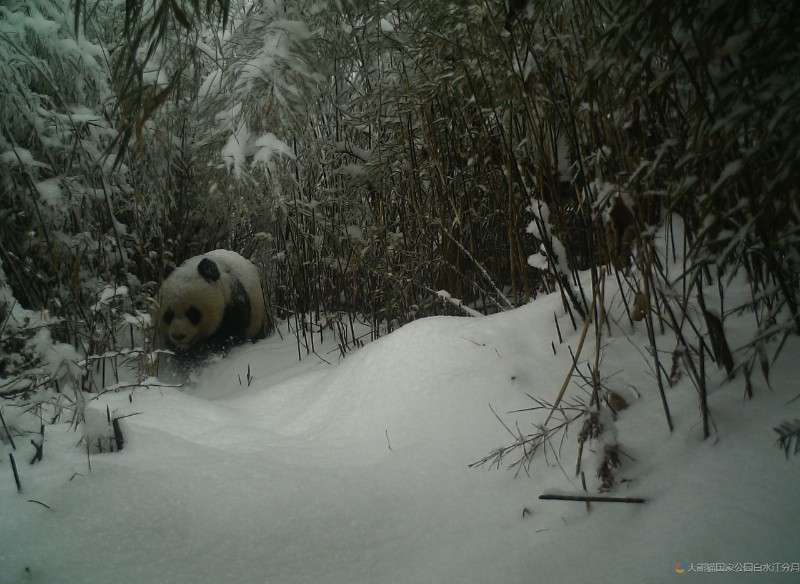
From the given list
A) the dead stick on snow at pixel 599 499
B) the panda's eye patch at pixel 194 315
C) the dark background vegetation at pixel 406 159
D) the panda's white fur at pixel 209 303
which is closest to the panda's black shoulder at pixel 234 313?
the panda's white fur at pixel 209 303

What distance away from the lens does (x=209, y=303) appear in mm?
3682

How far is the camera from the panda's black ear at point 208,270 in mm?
3537

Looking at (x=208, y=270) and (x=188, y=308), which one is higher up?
(x=208, y=270)

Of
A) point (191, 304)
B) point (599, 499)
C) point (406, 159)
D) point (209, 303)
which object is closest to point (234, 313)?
point (209, 303)

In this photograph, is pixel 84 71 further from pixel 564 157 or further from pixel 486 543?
pixel 486 543

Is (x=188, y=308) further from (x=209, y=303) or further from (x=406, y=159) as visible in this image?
(x=406, y=159)

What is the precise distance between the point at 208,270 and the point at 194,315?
12.8 inches

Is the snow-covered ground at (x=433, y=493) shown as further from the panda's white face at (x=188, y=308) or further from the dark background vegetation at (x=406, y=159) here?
the panda's white face at (x=188, y=308)

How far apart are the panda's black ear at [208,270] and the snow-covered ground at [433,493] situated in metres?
2.10

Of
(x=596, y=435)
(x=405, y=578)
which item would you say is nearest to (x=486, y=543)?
(x=405, y=578)

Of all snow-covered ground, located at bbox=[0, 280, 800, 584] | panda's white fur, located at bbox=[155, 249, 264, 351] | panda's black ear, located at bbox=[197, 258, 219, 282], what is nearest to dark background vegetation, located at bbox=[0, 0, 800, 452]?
snow-covered ground, located at bbox=[0, 280, 800, 584]

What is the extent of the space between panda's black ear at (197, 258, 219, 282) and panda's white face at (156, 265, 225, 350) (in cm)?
7

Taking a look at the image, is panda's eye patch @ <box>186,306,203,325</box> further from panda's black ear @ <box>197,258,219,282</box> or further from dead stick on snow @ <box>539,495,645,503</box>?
dead stick on snow @ <box>539,495,645,503</box>

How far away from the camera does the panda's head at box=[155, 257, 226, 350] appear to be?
358 centimetres
